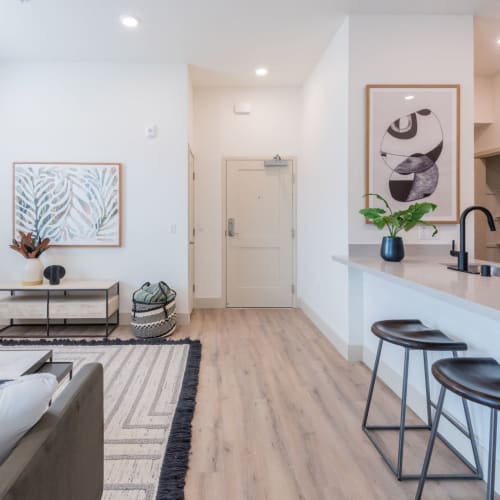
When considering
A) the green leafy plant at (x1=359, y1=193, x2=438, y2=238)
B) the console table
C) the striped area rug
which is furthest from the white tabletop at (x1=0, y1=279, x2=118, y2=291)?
the green leafy plant at (x1=359, y1=193, x2=438, y2=238)

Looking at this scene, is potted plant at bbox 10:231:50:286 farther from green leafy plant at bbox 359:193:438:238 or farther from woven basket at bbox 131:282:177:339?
green leafy plant at bbox 359:193:438:238

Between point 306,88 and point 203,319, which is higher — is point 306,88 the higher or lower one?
the higher one

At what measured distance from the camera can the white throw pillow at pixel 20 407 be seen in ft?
2.57

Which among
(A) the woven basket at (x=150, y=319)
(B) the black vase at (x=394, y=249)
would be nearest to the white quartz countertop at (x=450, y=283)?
(B) the black vase at (x=394, y=249)

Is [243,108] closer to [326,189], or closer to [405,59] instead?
[326,189]

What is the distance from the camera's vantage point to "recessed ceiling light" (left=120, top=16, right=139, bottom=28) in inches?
121

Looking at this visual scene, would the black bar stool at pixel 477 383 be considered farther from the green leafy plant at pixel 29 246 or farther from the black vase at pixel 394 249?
the green leafy plant at pixel 29 246

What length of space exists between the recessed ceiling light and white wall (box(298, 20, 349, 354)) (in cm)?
181

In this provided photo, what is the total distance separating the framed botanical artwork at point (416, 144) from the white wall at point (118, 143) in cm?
210

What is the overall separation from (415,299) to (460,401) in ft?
2.03

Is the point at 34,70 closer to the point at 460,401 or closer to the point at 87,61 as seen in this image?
the point at 87,61

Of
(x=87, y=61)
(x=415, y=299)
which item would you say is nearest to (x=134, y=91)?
(x=87, y=61)

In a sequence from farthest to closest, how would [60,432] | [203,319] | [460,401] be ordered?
[203,319] < [460,401] < [60,432]

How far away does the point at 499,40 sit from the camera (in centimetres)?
336
